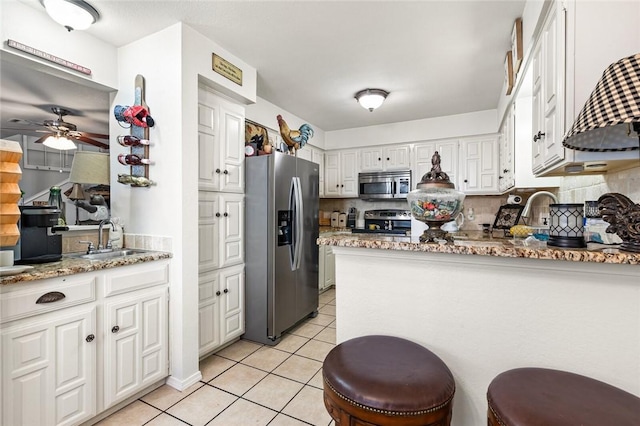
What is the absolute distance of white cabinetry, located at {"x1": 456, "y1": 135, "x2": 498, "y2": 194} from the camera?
12.2 ft

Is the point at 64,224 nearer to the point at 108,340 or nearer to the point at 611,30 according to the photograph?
the point at 108,340

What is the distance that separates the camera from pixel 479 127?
3.74m

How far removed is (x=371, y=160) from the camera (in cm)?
447

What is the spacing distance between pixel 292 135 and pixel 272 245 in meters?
1.25

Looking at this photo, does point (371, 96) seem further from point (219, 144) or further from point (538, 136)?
point (538, 136)

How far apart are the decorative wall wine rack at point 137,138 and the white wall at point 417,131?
10.1 ft

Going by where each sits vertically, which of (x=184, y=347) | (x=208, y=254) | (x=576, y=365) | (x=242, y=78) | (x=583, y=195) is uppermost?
(x=242, y=78)

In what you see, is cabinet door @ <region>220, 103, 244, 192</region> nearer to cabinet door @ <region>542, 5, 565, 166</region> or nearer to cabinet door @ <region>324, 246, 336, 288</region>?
cabinet door @ <region>324, 246, 336, 288</region>

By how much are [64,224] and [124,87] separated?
1.10 metres

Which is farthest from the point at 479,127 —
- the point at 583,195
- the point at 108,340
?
the point at 108,340

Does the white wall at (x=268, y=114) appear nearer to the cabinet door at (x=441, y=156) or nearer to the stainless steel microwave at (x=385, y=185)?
the stainless steel microwave at (x=385, y=185)

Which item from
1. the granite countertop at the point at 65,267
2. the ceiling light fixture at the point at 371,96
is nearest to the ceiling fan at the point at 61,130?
the granite countertop at the point at 65,267

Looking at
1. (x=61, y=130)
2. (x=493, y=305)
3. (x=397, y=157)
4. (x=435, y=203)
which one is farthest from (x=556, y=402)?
(x=397, y=157)

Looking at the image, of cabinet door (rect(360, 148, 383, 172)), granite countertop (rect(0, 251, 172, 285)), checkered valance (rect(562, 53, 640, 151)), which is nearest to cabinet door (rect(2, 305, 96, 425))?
granite countertop (rect(0, 251, 172, 285))
